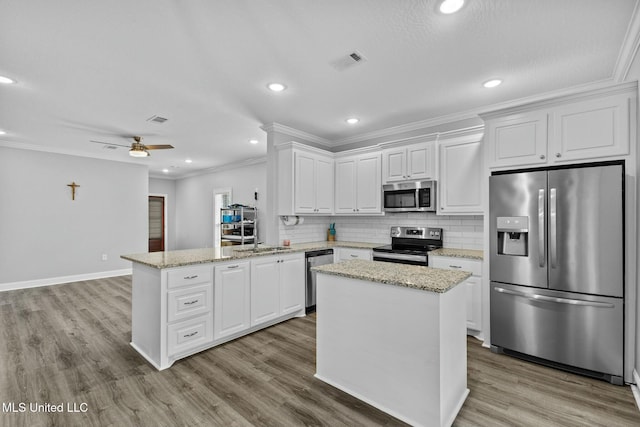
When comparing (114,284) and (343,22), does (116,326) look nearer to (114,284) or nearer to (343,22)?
(114,284)

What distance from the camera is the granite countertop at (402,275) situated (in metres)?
1.82

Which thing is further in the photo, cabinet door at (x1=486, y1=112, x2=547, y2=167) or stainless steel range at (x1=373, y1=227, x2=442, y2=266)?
stainless steel range at (x1=373, y1=227, x2=442, y2=266)

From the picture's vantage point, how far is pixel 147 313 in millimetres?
2803

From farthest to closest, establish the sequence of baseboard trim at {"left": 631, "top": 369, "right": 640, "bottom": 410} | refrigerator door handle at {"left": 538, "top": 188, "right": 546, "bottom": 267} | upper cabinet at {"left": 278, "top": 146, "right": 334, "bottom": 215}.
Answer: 1. upper cabinet at {"left": 278, "top": 146, "right": 334, "bottom": 215}
2. refrigerator door handle at {"left": 538, "top": 188, "right": 546, "bottom": 267}
3. baseboard trim at {"left": 631, "top": 369, "right": 640, "bottom": 410}

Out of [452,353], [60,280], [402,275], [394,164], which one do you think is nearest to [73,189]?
[60,280]

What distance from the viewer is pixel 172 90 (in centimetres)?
318

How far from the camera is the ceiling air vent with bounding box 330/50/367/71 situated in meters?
2.49

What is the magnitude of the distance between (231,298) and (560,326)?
3.02 m

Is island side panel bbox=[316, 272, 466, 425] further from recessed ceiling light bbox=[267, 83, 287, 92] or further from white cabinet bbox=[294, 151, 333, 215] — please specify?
white cabinet bbox=[294, 151, 333, 215]

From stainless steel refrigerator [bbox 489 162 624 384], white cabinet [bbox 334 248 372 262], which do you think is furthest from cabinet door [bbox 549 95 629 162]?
white cabinet [bbox 334 248 372 262]

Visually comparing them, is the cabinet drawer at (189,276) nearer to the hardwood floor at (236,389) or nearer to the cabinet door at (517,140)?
the hardwood floor at (236,389)

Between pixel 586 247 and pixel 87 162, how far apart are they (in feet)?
26.5

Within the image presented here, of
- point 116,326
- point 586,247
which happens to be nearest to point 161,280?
point 116,326

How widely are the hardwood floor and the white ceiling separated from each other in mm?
2638
